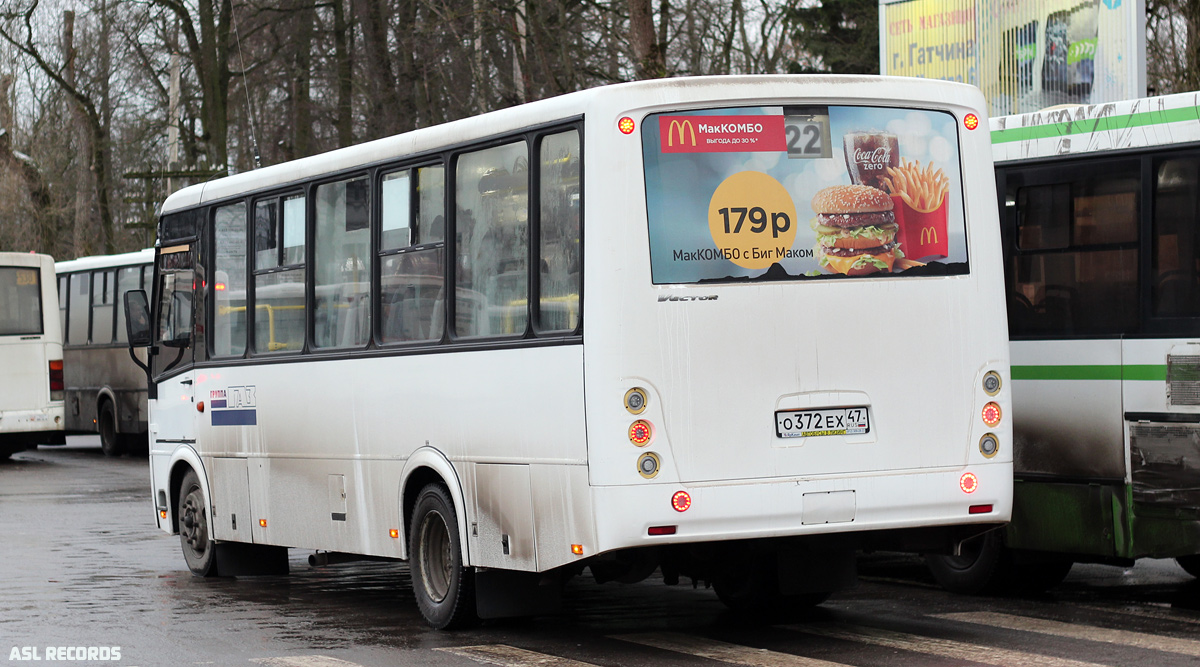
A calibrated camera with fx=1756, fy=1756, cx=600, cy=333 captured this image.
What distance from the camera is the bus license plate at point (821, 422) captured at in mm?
8680

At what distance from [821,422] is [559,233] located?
1.62 meters

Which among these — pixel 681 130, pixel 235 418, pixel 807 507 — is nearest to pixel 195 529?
pixel 235 418

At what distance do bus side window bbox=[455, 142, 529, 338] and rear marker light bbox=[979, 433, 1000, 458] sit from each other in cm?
243

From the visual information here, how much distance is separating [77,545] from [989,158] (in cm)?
964

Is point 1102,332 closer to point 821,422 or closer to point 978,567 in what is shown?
point 978,567

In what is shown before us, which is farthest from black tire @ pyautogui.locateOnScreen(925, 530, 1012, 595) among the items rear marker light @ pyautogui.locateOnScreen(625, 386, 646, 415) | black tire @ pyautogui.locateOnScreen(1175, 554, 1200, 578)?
rear marker light @ pyautogui.locateOnScreen(625, 386, 646, 415)

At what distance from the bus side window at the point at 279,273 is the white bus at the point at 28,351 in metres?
16.4

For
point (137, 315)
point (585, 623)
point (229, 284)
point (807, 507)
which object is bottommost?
point (585, 623)

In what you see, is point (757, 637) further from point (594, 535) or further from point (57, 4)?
point (57, 4)

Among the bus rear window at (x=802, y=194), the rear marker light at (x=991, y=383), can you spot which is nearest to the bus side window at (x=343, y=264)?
the bus rear window at (x=802, y=194)

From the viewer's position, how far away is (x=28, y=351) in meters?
27.4

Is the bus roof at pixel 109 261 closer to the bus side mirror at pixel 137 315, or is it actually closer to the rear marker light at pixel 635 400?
the bus side mirror at pixel 137 315

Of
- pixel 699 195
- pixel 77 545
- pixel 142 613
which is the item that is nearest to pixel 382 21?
pixel 77 545

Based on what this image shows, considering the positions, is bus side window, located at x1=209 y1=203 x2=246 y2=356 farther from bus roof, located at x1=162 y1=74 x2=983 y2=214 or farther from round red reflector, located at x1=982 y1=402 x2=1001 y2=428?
round red reflector, located at x1=982 y1=402 x2=1001 y2=428
